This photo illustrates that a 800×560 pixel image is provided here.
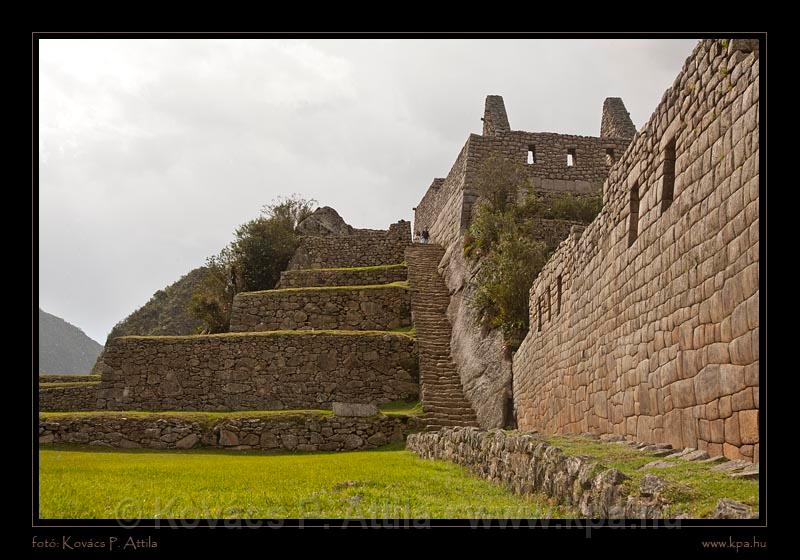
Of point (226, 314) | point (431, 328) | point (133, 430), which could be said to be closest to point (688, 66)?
point (133, 430)

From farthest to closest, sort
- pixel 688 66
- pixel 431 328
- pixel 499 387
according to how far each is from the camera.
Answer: pixel 431 328 → pixel 499 387 → pixel 688 66

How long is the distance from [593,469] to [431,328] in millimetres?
20993

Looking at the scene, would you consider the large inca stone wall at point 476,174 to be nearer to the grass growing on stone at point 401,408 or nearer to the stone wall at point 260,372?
the grass growing on stone at point 401,408

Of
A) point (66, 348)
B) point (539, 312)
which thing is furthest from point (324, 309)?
point (66, 348)

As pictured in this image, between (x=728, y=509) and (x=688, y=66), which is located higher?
(x=688, y=66)

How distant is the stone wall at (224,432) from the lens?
65.2ft

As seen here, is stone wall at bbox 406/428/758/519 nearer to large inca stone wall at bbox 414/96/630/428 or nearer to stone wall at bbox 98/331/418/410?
large inca stone wall at bbox 414/96/630/428

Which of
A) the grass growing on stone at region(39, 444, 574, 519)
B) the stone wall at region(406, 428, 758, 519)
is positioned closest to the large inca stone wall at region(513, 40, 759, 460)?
the stone wall at region(406, 428, 758, 519)

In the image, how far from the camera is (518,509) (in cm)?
673

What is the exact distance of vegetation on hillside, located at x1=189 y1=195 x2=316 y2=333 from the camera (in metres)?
33.4

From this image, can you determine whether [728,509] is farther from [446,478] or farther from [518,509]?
[446,478]

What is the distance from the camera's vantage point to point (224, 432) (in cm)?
1994

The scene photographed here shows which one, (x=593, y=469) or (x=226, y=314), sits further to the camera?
(x=226, y=314)
